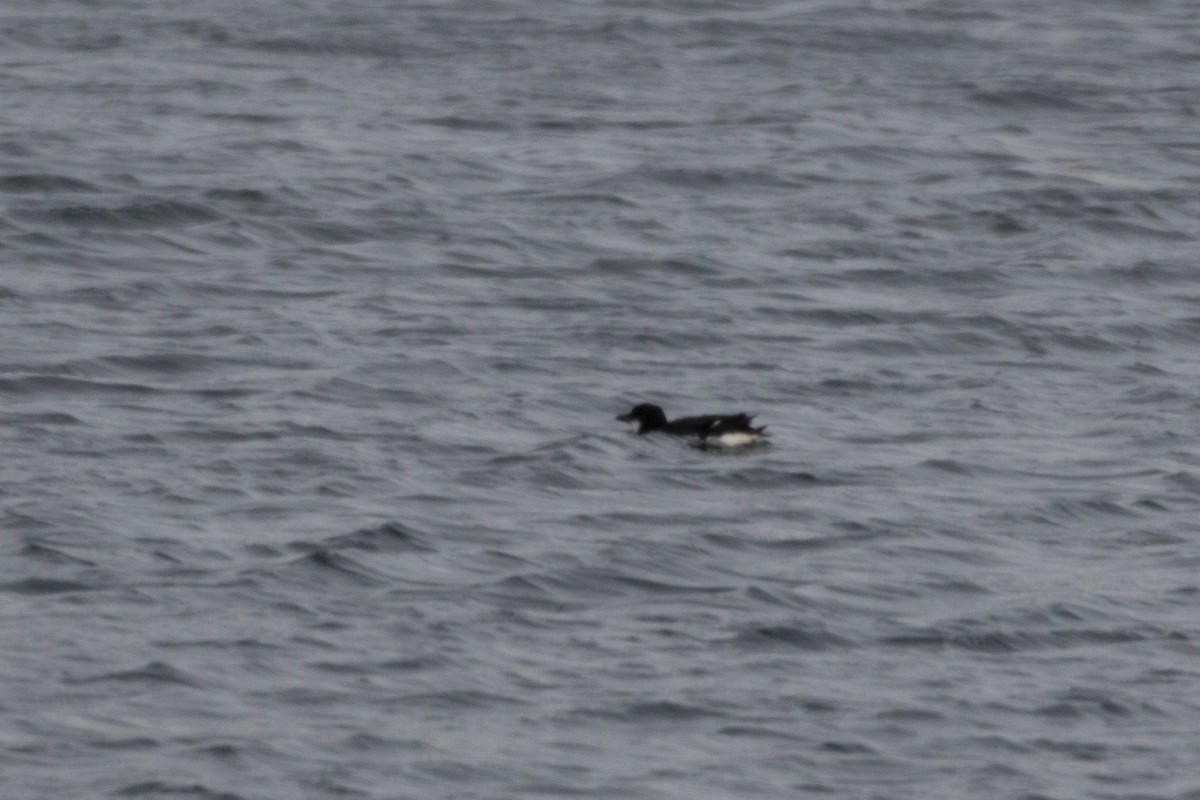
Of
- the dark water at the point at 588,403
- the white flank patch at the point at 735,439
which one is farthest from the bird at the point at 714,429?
the dark water at the point at 588,403

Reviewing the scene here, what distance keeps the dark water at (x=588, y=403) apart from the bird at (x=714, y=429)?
5.7 inches

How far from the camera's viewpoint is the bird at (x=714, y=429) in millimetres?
16516

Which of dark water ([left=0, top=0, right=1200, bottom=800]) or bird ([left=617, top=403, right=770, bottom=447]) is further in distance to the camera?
bird ([left=617, top=403, right=770, bottom=447])

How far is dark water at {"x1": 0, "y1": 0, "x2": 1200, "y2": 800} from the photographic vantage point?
11117 mm

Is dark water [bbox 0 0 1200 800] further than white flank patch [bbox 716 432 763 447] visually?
No

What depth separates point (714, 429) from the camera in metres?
16.6

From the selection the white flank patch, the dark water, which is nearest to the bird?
the white flank patch

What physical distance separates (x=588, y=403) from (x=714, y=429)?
175 cm

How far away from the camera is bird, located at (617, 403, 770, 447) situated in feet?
54.2

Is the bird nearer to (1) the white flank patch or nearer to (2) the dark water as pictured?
(1) the white flank patch

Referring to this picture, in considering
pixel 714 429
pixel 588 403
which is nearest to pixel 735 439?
pixel 714 429

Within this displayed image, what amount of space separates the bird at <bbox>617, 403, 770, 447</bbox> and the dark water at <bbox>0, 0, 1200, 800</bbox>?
0.48 feet

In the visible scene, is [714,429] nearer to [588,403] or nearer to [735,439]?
[735,439]

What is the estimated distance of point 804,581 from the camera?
1354 centimetres
